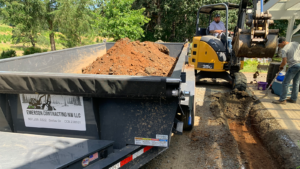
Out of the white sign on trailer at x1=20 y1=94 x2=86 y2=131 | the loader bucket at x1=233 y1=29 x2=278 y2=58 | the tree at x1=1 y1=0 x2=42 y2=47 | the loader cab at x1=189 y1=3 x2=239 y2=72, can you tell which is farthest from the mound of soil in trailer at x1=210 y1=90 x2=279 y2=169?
the tree at x1=1 y1=0 x2=42 y2=47

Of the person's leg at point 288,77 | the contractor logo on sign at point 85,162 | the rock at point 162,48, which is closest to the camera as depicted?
the contractor logo on sign at point 85,162

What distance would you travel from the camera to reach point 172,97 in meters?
2.12

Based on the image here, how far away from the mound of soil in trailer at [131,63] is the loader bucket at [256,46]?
1.44 meters

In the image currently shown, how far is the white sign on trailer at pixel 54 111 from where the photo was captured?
223 cm

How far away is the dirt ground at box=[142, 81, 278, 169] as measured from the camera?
337cm

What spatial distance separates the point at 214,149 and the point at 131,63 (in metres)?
2.18

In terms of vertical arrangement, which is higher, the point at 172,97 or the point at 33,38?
the point at 33,38

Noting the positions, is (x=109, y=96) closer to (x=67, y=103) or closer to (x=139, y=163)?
(x=67, y=103)

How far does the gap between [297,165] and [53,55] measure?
4.50 meters

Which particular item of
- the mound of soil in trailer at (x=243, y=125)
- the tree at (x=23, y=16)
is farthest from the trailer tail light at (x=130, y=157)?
the tree at (x=23, y=16)

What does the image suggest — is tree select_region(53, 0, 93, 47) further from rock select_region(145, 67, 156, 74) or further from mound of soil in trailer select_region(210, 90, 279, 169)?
rock select_region(145, 67, 156, 74)

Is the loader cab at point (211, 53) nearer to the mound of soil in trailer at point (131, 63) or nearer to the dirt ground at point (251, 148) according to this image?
the dirt ground at point (251, 148)

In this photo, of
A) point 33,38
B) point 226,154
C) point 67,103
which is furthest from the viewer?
point 33,38

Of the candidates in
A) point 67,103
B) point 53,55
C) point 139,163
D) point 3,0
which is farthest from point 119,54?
point 3,0
